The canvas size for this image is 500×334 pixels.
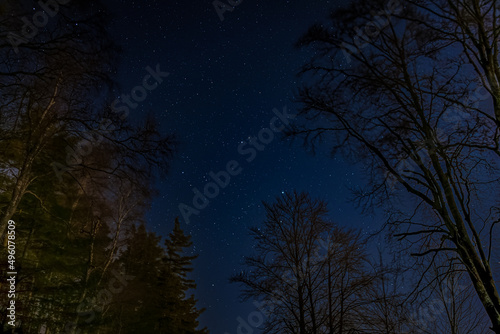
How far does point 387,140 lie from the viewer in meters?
4.77

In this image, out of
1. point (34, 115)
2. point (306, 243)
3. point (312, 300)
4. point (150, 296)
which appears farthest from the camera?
point (150, 296)

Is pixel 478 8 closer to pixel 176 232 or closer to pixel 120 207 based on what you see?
pixel 120 207

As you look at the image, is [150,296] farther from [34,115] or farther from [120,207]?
[34,115]

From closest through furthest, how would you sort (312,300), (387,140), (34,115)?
(387,140) < (34,115) < (312,300)

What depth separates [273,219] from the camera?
1119 centimetres

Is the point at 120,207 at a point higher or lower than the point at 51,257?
higher

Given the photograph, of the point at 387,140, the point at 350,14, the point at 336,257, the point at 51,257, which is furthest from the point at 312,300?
the point at 51,257

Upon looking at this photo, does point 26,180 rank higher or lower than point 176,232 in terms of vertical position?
lower

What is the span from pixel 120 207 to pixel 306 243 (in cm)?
893

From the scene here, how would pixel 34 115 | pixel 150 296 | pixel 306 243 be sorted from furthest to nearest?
pixel 150 296, pixel 306 243, pixel 34 115

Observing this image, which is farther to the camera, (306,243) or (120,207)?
(120,207)

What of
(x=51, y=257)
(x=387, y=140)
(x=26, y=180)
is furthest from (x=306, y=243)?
(x=51, y=257)

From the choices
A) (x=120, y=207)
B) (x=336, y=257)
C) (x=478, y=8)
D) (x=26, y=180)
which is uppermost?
(x=120, y=207)

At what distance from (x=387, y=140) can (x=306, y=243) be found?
6649 mm
